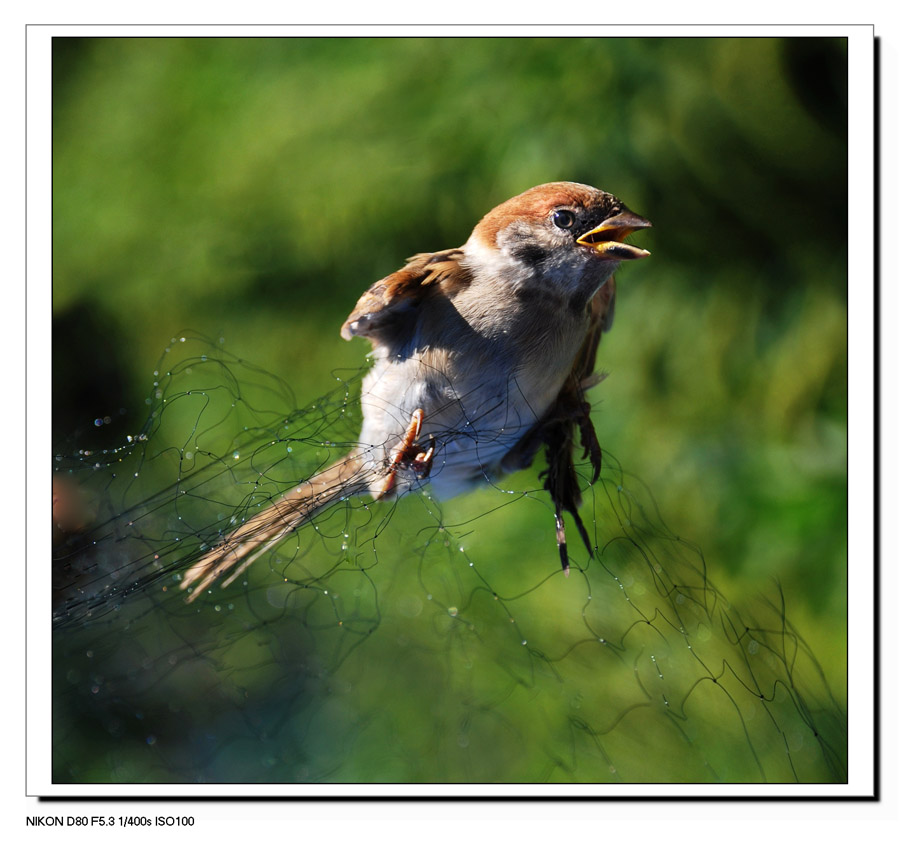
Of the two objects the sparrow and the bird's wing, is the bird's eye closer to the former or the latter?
the sparrow

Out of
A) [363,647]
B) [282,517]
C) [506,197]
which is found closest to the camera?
[282,517]

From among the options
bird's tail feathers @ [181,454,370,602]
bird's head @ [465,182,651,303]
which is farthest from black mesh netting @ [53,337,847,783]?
bird's head @ [465,182,651,303]

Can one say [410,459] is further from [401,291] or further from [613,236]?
[613,236]

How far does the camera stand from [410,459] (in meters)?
0.83

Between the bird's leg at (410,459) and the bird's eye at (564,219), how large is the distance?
28 centimetres

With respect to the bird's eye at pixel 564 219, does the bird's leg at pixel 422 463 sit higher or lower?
lower

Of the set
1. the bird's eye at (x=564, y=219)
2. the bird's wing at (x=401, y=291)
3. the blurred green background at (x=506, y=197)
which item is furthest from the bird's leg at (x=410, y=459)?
the blurred green background at (x=506, y=197)

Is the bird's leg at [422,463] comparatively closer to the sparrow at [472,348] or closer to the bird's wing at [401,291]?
the sparrow at [472,348]

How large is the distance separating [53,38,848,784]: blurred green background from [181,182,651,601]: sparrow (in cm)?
52

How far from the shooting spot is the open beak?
810 mm

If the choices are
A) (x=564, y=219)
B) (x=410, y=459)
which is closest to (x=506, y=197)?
(x=564, y=219)

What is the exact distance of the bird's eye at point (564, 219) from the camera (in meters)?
0.84

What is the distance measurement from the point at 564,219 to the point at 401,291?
21 cm
